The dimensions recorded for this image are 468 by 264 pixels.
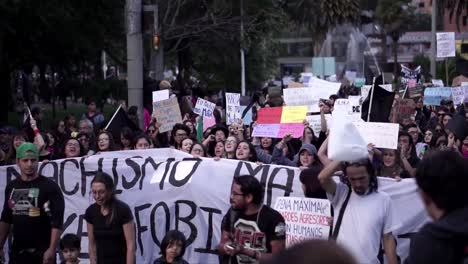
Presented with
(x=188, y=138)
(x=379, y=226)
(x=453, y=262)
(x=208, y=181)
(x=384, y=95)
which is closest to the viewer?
(x=453, y=262)

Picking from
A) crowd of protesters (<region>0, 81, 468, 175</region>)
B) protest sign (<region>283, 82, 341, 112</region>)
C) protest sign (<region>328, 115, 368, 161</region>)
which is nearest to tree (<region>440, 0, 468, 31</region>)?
protest sign (<region>283, 82, 341, 112</region>)

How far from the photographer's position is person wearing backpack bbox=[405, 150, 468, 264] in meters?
3.69

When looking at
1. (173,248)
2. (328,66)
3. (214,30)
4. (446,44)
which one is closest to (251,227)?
(173,248)

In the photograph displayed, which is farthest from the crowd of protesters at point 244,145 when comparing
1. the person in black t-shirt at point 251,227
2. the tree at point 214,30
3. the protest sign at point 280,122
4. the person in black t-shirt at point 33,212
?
the tree at point 214,30

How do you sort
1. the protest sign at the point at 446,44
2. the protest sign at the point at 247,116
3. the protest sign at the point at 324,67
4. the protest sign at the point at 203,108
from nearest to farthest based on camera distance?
the protest sign at the point at 203,108 → the protest sign at the point at 247,116 → the protest sign at the point at 446,44 → the protest sign at the point at 324,67

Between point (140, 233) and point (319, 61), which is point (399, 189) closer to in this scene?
point (140, 233)

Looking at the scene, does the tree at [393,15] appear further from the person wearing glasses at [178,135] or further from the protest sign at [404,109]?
the person wearing glasses at [178,135]

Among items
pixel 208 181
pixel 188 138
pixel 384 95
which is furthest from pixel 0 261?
pixel 384 95

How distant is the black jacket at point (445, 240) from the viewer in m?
3.68

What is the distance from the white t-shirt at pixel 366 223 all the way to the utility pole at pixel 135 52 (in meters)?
8.33

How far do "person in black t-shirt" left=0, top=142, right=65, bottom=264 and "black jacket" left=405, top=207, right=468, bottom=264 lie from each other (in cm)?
450

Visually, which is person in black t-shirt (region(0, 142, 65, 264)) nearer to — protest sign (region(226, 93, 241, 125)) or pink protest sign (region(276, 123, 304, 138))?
pink protest sign (region(276, 123, 304, 138))

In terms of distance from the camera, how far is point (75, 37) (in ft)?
Answer: 66.9

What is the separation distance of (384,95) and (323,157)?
18.6ft
